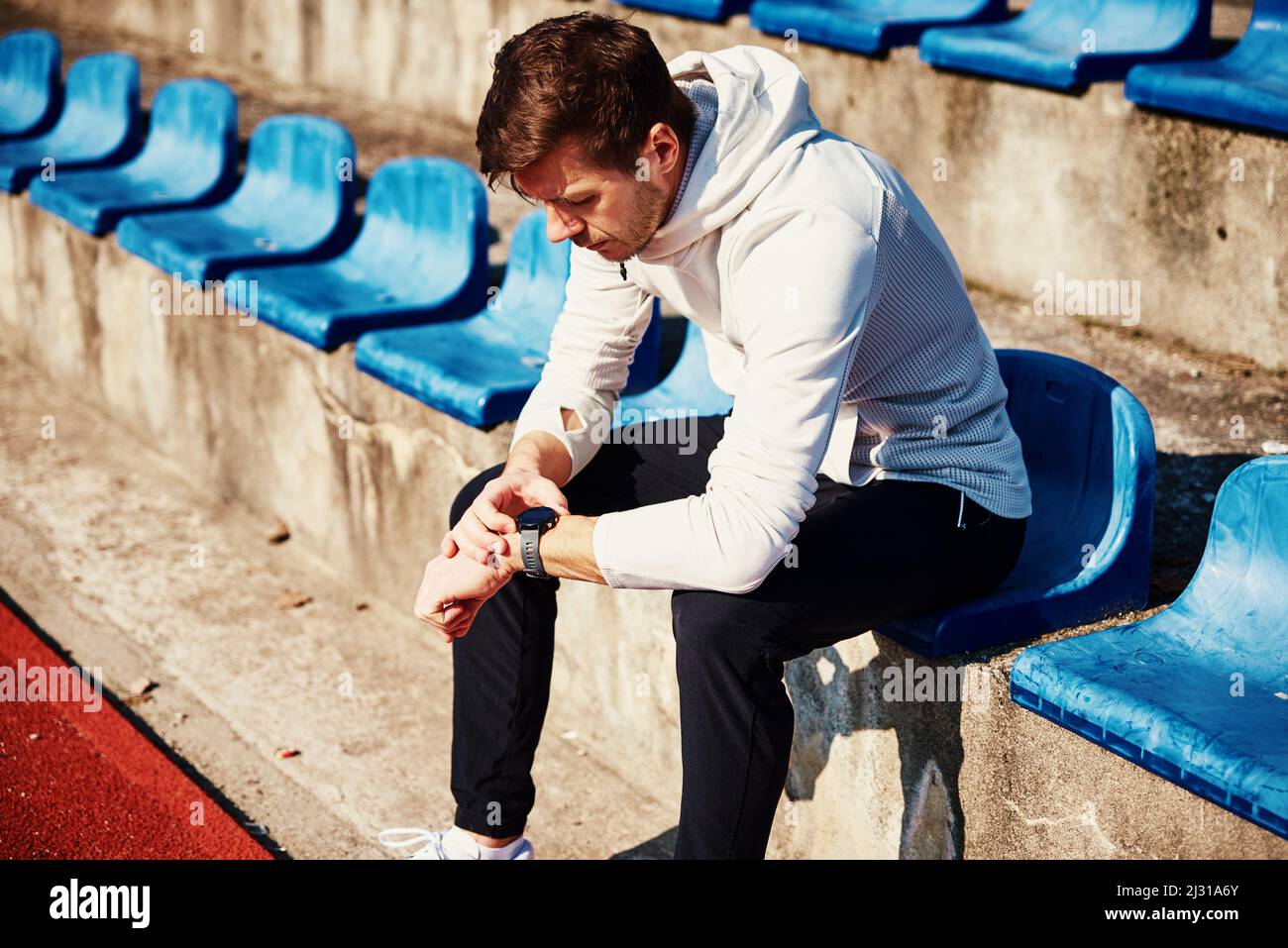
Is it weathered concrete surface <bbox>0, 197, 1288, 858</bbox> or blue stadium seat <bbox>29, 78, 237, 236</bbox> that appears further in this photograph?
blue stadium seat <bbox>29, 78, 237, 236</bbox>

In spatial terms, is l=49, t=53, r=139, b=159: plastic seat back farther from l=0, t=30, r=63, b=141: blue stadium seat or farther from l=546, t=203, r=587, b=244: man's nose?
l=546, t=203, r=587, b=244: man's nose

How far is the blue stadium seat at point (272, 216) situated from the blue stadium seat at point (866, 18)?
1431mm

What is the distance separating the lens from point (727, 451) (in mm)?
2156

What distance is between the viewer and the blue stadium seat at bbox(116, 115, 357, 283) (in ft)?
14.8

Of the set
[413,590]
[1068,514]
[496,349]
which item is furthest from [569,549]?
[413,590]

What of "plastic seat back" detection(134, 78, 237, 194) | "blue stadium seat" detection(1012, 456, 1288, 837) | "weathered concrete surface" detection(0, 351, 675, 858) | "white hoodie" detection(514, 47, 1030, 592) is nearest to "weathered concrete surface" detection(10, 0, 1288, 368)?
"plastic seat back" detection(134, 78, 237, 194)

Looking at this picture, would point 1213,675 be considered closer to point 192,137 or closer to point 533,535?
point 533,535

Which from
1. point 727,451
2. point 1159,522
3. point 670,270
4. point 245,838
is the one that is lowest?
point 245,838

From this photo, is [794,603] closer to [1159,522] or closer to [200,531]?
[1159,522]

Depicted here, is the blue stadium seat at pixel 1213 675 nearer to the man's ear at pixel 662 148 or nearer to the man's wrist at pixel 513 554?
the man's wrist at pixel 513 554

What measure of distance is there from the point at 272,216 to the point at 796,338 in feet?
Result: 10.9

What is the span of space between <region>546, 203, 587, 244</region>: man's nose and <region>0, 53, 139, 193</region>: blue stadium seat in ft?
12.7
